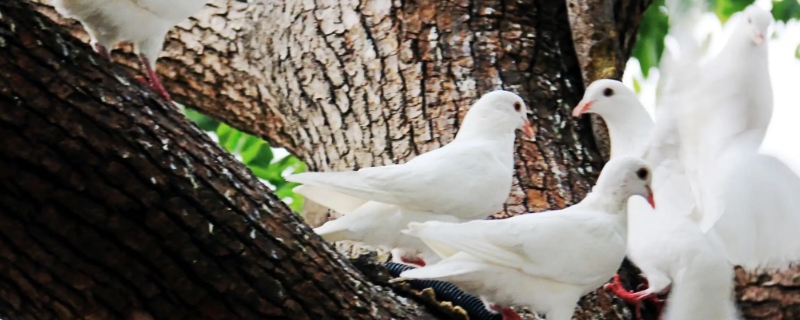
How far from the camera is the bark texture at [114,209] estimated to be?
167 centimetres

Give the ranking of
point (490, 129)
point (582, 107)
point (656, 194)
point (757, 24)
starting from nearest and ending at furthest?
point (490, 129), point (757, 24), point (656, 194), point (582, 107)

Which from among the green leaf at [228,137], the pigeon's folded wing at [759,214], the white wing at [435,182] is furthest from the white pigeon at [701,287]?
the green leaf at [228,137]

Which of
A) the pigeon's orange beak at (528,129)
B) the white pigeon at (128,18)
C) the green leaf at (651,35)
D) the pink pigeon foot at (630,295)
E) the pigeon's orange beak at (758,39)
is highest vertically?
the green leaf at (651,35)

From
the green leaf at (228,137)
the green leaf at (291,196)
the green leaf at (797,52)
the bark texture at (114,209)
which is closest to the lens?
the bark texture at (114,209)

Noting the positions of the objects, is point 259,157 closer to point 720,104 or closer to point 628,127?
point 628,127

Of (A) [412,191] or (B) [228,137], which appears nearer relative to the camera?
(A) [412,191]

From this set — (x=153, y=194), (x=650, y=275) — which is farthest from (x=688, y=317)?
(x=153, y=194)

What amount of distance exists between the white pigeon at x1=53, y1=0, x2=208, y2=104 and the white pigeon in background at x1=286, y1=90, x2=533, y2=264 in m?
0.56

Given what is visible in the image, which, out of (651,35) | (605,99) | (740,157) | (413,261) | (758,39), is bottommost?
(413,261)

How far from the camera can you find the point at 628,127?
340 cm

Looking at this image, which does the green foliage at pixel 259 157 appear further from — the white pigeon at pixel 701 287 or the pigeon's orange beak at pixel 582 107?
the white pigeon at pixel 701 287

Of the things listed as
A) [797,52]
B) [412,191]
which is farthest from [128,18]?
[797,52]

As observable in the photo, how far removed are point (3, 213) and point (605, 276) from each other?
1499mm

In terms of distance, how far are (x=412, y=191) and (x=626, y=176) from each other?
0.61m
